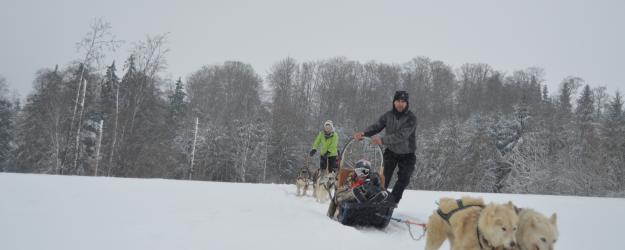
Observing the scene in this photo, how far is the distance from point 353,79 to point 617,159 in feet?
142

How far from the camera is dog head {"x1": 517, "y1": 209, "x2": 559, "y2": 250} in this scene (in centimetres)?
324

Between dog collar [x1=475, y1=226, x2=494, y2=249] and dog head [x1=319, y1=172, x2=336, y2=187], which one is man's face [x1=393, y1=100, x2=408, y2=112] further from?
dog collar [x1=475, y1=226, x2=494, y2=249]

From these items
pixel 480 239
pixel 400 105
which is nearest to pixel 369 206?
pixel 400 105

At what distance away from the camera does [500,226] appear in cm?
329

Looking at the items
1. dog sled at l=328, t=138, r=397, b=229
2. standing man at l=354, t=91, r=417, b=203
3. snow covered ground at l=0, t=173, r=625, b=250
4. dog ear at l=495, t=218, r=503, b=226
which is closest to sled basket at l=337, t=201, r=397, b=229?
dog sled at l=328, t=138, r=397, b=229

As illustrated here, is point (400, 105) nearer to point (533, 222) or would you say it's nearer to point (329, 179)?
point (329, 179)

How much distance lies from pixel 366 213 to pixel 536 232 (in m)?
2.93

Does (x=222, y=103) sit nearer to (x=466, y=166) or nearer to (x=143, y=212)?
(x=466, y=166)

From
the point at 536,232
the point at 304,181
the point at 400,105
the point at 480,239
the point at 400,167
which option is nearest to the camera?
the point at 536,232

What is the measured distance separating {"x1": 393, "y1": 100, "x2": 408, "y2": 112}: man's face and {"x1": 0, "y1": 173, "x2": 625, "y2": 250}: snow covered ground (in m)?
1.87

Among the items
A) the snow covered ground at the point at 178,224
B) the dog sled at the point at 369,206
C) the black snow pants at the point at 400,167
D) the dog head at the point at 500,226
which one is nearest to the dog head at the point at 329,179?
the snow covered ground at the point at 178,224

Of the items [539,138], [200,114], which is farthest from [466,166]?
[200,114]

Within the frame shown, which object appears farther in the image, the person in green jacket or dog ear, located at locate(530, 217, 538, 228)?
the person in green jacket

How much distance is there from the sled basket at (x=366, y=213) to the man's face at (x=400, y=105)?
1.55 m
